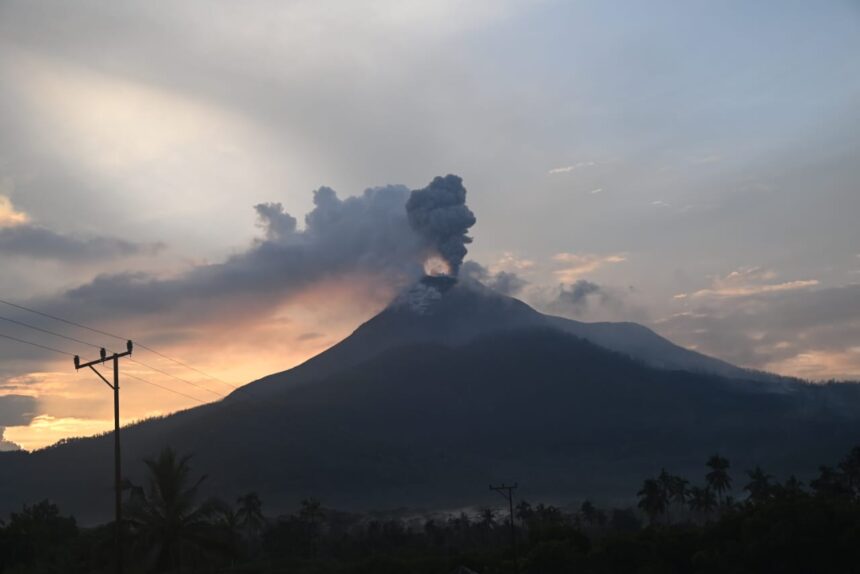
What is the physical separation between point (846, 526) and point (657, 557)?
1199 centimetres

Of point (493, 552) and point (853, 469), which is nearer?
point (493, 552)

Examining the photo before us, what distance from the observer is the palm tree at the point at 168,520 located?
4159 cm

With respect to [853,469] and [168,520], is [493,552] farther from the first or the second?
[168,520]

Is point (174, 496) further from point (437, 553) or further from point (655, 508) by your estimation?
point (655, 508)

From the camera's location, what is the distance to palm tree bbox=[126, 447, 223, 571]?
41.6 metres

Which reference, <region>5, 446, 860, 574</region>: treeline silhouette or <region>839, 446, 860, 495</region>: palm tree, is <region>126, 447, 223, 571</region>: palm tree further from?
<region>839, 446, 860, 495</region>: palm tree

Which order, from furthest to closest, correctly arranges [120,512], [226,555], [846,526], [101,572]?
[846,526] → [101,572] → [226,555] → [120,512]

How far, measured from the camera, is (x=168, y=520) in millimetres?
41750

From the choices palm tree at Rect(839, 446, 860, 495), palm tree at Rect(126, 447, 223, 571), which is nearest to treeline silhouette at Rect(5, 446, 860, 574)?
palm tree at Rect(126, 447, 223, 571)

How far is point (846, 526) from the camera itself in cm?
5862

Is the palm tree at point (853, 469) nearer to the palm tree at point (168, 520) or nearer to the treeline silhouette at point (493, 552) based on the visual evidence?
the treeline silhouette at point (493, 552)

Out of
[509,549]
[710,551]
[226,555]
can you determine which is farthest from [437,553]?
[226,555]

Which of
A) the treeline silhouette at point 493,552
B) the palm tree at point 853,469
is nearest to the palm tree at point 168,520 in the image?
the treeline silhouette at point 493,552

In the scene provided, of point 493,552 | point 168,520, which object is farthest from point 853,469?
point 168,520
